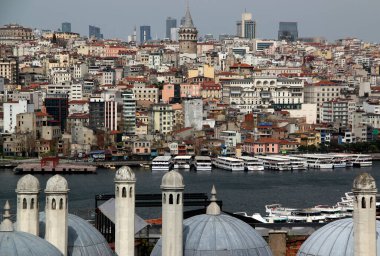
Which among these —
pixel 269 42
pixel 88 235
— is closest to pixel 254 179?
pixel 88 235

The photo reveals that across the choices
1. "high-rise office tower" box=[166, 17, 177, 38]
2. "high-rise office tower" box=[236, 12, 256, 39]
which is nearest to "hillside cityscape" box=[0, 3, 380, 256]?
"high-rise office tower" box=[236, 12, 256, 39]

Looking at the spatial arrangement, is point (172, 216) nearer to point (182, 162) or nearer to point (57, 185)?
point (57, 185)

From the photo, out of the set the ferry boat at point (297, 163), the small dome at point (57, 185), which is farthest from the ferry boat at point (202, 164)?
the small dome at point (57, 185)

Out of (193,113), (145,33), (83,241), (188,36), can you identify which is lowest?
(83,241)

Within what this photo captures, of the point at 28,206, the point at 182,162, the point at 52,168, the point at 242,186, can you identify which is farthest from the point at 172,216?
the point at 182,162

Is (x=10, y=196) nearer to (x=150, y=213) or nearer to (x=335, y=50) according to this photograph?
(x=150, y=213)
